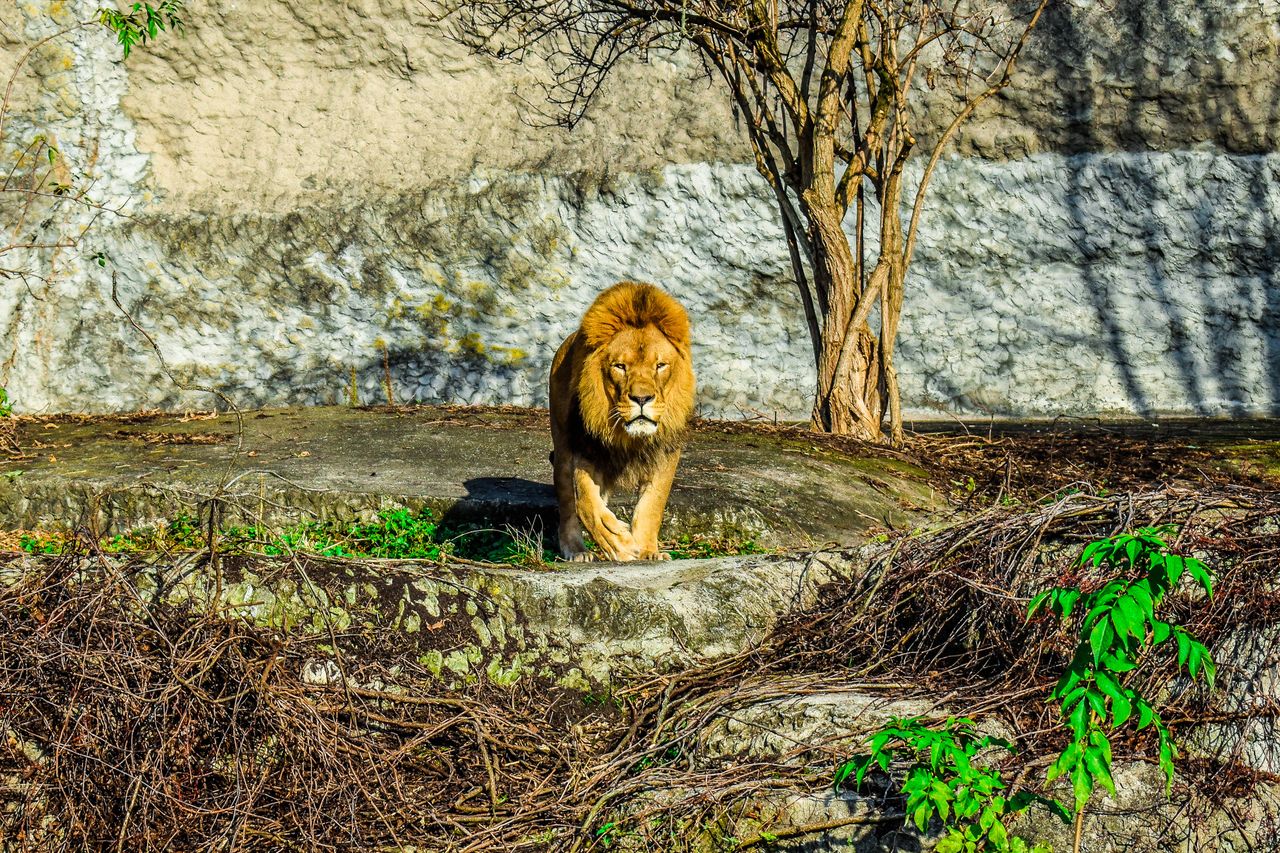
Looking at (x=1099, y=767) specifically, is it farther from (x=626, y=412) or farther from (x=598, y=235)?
(x=598, y=235)

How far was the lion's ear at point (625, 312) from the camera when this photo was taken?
676 centimetres

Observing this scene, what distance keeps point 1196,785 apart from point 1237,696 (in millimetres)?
350

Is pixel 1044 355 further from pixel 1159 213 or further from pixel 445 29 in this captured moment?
pixel 445 29

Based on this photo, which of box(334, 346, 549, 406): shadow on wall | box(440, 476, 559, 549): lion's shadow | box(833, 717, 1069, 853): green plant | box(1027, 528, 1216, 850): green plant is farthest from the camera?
box(334, 346, 549, 406): shadow on wall

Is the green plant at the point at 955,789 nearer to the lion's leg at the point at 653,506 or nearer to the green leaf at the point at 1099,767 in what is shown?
the green leaf at the point at 1099,767

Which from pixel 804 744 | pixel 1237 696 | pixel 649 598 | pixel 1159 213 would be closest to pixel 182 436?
pixel 649 598

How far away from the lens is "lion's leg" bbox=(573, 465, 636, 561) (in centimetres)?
663

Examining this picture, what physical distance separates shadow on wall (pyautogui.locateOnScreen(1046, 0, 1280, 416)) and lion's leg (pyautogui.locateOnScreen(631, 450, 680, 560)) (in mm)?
7566

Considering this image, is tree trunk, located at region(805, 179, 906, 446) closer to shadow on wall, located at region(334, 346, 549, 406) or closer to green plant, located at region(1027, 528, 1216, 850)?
shadow on wall, located at region(334, 346, 549, 406)

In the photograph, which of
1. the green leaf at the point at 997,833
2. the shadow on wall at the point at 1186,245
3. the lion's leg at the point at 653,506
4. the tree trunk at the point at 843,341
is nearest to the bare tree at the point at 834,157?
the tree trunk at the point at 843,341

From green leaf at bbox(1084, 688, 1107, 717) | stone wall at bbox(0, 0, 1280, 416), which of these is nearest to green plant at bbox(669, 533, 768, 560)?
green leaf at bbox(1084, 688, 1107, 717)

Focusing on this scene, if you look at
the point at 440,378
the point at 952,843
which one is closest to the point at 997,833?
the point at 952,843

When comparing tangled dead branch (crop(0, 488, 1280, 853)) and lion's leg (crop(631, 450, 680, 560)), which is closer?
tangled dead branch (crop(0, 488, 1280, 853))

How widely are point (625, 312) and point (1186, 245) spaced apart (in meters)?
8.25
